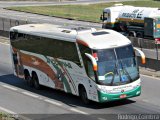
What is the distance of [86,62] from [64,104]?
2.09m

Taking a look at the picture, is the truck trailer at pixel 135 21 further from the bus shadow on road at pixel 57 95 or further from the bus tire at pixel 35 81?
the bus tire at pixel 35 81

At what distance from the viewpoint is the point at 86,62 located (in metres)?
19.2

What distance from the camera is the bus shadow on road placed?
1972cm

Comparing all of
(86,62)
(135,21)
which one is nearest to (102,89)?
(86,62)

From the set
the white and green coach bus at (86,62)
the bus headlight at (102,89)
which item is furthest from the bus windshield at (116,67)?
the bus headlight at (102,89)

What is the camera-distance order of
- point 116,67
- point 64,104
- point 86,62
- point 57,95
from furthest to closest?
point 57,95 → point 64,104 → point 86,62 → point 116,67

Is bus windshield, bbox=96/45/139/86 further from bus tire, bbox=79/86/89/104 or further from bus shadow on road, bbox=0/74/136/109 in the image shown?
bus tire, bbox=79/86/89/104

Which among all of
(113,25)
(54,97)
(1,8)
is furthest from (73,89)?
(1,8)

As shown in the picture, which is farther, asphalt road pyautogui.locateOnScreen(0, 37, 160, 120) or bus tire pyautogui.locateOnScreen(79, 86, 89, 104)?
bus tire pyautogui.locateOnScreen(79, 86, 89, 104)

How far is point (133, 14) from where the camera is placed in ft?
150

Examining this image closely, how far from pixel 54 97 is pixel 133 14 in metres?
25.5

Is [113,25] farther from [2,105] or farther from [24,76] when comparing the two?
[2,105]

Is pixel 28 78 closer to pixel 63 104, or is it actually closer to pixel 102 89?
pixel 63 104

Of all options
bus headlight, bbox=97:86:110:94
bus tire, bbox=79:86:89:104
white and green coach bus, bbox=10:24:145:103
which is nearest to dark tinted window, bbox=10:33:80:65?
white and green coach bus, bbox=10:24:145:103
